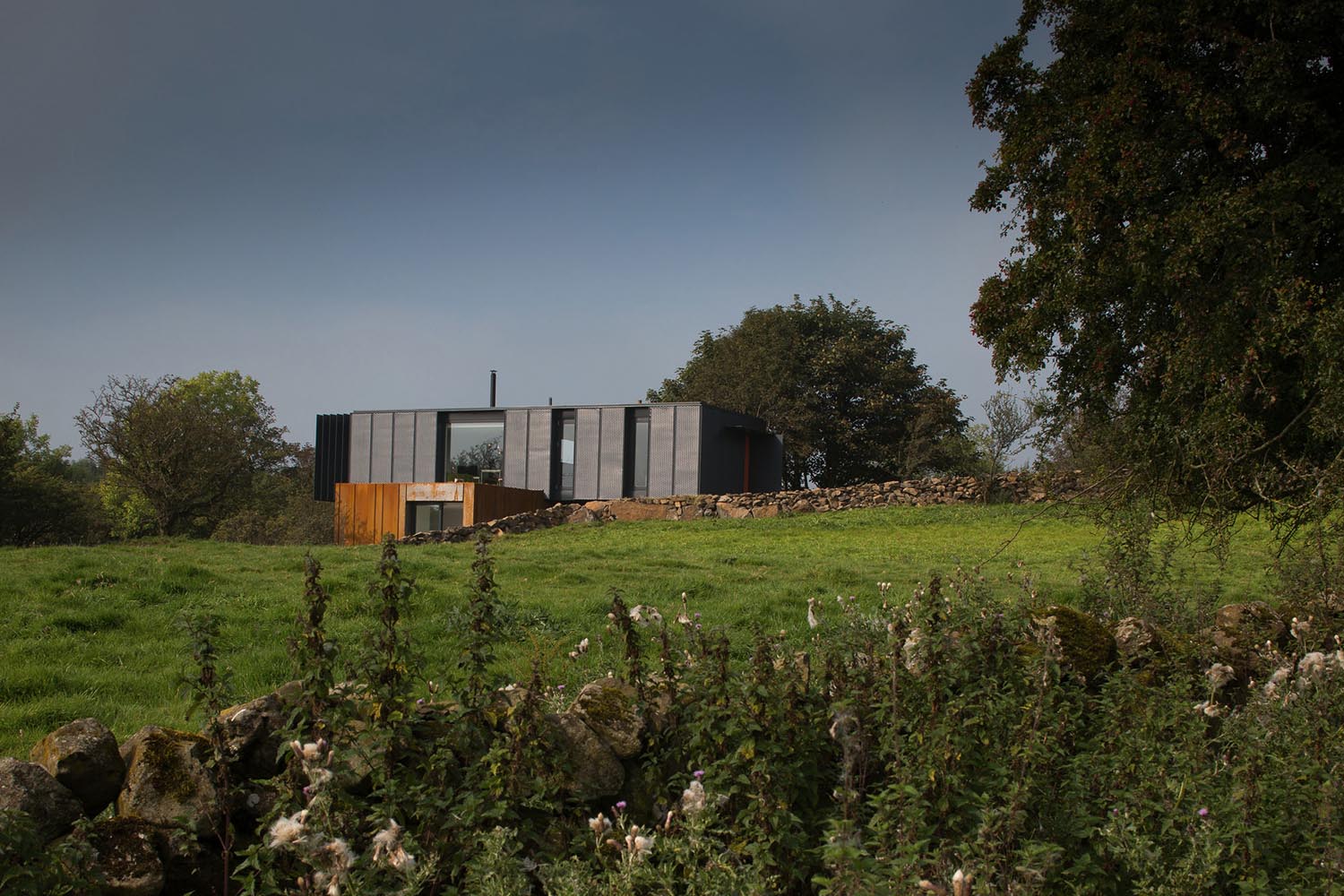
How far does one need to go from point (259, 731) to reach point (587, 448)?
1130 inches

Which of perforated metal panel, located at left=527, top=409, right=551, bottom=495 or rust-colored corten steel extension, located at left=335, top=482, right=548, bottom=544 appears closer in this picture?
rust-colored corten steel extension, located at left=335, top=482, right=548, bottom=544

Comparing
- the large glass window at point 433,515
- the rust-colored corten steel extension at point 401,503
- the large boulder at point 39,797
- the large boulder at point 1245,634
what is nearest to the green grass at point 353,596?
the large boulder at point 39,797

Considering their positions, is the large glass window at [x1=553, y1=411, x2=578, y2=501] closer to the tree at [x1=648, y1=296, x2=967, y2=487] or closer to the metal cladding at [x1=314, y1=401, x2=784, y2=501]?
the metal cladding at [x1=314, y1=401, x2=784, y2=501]

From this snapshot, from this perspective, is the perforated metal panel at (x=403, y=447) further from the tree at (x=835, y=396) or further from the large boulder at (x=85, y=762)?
the large boulder at (x=85, y=762)

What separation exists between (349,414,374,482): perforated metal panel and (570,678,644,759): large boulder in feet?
107

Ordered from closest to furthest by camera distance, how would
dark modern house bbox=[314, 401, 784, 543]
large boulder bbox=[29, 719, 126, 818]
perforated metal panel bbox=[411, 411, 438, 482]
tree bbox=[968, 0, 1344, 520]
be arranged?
large boulder bbox=[29, 719, 126, 818] < tree bbox=[968, 0, 1344, 520] < dark modern house bbox=[314, 401, 784, 543] < perforated metal panel bbox=[411, 411, 438, 482]

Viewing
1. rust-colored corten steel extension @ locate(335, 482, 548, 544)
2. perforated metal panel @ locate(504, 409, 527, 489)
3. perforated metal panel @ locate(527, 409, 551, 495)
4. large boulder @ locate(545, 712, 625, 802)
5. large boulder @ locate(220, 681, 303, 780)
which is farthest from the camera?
perforated metal panel @ locate(504, 409, 527, 489)

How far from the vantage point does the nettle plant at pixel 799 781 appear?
2801mm

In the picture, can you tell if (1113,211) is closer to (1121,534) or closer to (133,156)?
(1121,534)

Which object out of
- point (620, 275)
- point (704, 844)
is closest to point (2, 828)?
point (704, 844)

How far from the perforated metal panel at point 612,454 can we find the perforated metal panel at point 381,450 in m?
8.70

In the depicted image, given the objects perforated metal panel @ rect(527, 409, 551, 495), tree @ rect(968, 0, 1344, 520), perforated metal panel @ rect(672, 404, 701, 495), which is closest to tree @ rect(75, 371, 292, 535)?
perforated metal panel @ rect(527, 409, 551, 495)

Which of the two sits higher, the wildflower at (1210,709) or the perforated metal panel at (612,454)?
the perforated metal panel at (612,454)

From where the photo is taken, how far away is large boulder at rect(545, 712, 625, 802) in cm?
362
